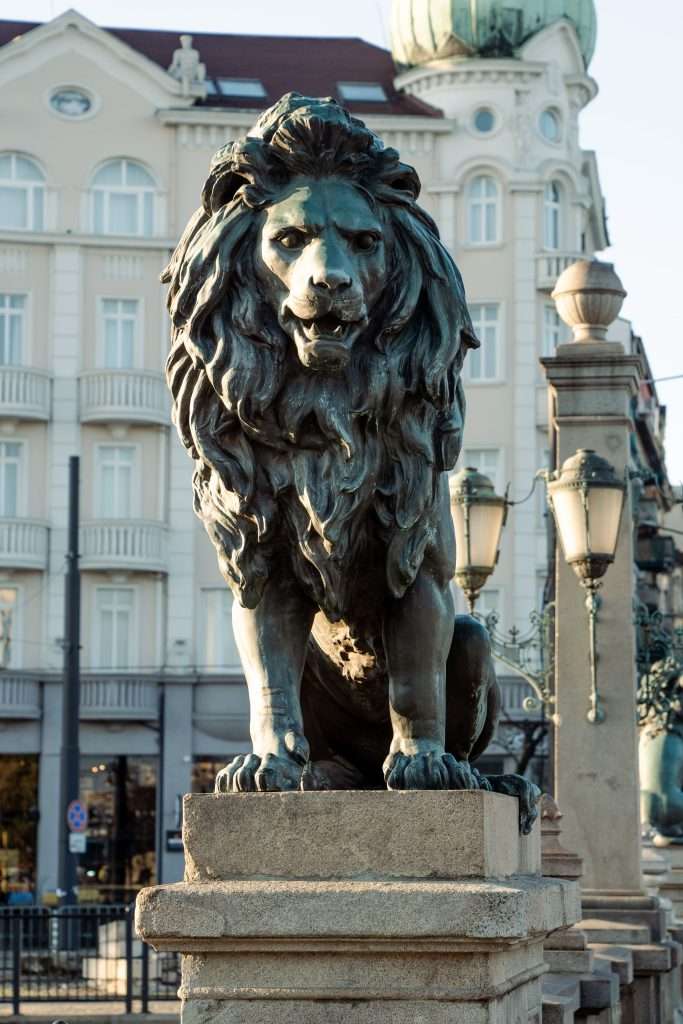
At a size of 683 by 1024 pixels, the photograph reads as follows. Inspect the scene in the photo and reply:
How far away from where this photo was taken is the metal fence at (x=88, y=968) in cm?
1969

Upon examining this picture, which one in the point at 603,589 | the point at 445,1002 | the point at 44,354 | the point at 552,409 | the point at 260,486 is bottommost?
the point at 445,1002

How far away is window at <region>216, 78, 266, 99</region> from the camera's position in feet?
172

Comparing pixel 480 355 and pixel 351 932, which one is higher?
pixel 480 355

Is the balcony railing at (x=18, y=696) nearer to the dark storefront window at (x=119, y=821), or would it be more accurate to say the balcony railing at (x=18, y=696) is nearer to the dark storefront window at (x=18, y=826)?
the dark storefront window at (x=18, y=826)

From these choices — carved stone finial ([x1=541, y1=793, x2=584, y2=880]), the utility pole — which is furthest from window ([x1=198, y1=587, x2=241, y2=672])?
carved stone finial ([x1=541, y1=793, x2=584, y2=880])

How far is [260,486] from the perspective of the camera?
15.8 ft

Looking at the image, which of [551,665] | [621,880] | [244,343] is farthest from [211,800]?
[551,665]

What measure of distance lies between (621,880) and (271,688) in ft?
26.6

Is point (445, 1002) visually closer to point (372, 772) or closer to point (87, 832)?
point (372, 772)

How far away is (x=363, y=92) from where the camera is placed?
52875 mm

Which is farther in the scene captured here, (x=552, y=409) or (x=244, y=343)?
(x=552, y=409)

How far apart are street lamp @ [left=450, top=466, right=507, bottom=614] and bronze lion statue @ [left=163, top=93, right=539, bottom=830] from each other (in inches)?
346

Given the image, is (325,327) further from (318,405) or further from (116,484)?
(116,484)

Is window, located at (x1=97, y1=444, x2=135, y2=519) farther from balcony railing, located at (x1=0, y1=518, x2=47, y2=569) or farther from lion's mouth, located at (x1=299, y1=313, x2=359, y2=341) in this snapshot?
lion's mouth, located at (x1=299, y1=313, x2=359, y2=341)
